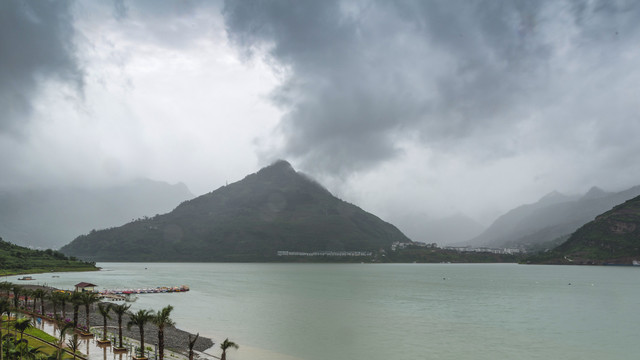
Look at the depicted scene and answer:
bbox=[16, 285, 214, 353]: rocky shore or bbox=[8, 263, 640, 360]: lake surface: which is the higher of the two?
bbox=[16, 285, 214, 353]: rocky shore

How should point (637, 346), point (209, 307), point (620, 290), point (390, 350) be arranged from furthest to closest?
point (620, 290), point (209, 307), point (637, 346), point (390, 350)

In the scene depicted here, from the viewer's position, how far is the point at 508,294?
138500 mm

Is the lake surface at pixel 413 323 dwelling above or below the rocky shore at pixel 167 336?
below

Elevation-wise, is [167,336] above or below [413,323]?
above

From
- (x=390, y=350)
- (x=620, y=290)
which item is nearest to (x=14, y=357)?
(x=390, y=350)

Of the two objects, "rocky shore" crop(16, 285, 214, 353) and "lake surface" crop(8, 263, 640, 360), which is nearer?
"rocky shore" crop(16, 285, 214, 353)

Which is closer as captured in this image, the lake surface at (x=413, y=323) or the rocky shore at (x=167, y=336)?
the rocky shore at (x=167, y=336)

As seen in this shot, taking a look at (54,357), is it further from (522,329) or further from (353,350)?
(522,329)

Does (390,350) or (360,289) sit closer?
(390,350)

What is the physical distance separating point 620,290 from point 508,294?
43.2m

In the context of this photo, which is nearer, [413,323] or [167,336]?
[167,336]

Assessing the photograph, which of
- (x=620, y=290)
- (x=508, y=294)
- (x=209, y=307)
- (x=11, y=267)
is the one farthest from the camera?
(x=11, y=267)

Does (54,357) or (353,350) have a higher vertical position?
(54,357)

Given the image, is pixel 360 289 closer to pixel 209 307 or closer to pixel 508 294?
pixel 508 294
